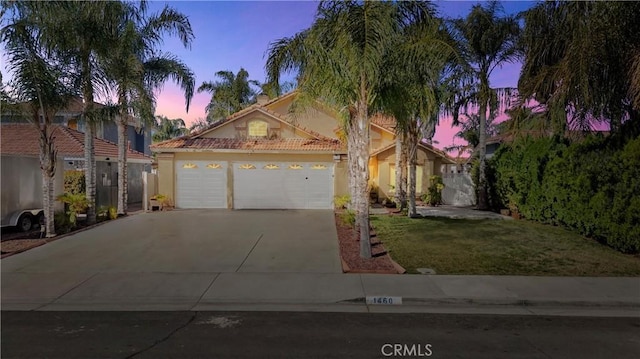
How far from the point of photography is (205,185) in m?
18.7

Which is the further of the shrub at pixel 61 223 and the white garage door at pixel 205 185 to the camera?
the white garage door at pixel 205 185

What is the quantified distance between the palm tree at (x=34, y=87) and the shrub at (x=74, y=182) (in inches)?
240

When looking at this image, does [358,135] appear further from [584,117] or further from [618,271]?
[584,117]

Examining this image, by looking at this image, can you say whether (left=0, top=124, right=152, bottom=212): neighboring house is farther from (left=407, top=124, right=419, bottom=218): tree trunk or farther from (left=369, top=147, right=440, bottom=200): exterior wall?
(left=369, top=147, right=440, bottom=200): exterior wall

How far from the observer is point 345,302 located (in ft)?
21.2

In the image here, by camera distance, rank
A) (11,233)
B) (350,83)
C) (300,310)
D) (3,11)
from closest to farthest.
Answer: (300,310)
(350,83)
(3,11)
(11,233)

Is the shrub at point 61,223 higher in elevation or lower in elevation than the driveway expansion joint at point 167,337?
higher

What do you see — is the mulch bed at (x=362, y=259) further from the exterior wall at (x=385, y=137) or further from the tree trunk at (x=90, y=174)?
the exterior wall at (x=385, y=137)

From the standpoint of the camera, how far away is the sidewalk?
630 centimetres

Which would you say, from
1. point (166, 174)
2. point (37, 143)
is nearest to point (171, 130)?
point (37, 143)

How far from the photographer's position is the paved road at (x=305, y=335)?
A: 15.0 feet

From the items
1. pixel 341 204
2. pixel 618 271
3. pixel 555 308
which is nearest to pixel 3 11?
pixel 341 204

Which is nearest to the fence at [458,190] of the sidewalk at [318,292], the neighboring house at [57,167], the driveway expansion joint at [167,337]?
the sidewalk at [318,292]

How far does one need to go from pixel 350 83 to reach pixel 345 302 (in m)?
4.99
